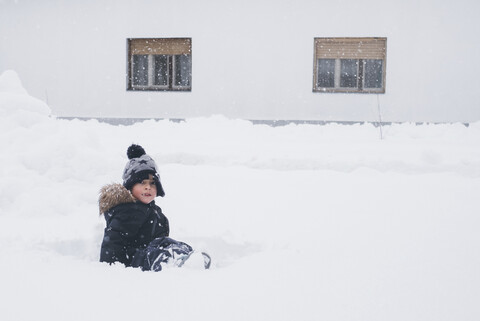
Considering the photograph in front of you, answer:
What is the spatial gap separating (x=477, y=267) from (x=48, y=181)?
10.1 ft

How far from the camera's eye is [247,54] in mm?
10164

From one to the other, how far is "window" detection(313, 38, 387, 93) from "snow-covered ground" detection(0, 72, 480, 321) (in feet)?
13.6

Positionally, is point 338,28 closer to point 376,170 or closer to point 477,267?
point 376,170

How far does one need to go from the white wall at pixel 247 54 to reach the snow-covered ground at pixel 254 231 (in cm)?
392

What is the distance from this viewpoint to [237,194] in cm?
427

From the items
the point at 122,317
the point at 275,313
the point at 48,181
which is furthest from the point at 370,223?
the point at 48,181

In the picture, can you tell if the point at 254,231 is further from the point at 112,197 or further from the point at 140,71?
the point at 140,71

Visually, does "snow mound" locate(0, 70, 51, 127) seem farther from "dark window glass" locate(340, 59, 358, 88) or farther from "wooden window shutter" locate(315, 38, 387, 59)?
"dark window glass" locate(340, 59, 358, 88)

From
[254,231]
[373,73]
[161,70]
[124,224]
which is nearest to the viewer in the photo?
[124,224]

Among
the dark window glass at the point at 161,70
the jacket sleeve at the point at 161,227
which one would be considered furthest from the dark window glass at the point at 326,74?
the jacket sleeve at the point at 161,227

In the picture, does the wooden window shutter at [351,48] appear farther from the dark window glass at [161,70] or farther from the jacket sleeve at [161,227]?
the jacket sleeve at [161,227]

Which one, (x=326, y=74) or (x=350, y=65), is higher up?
(x=350, y=65)

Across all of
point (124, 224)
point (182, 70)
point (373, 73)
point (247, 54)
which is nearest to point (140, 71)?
point (182, 70)

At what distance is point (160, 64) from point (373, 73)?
510 centimetres
